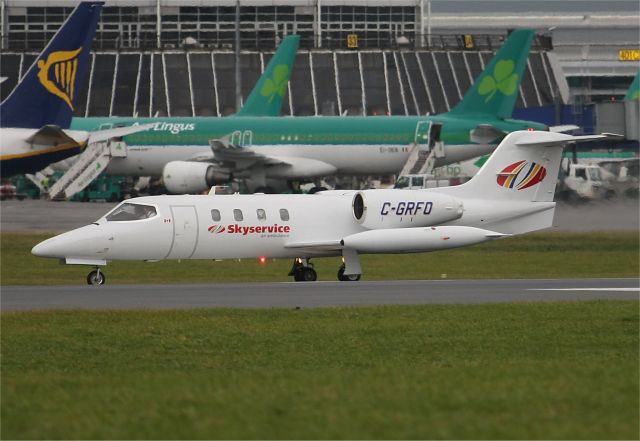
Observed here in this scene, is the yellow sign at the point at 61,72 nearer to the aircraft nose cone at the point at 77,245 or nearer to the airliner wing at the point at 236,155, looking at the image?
the aircraft nose cone at the point at 77,245

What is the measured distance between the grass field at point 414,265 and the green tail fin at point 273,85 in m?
27.0

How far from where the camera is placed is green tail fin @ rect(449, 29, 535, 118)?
2589 inches

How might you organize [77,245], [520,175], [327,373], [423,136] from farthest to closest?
[423,136] < [520,175] < [77,245] < [327,373]

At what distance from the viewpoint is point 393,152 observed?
217ft

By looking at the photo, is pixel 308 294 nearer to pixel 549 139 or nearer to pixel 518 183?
pixel 518 183

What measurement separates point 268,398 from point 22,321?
832 centimetres

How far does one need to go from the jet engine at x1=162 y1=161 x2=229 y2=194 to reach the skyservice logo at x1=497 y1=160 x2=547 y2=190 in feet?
105

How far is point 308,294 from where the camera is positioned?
2505 cm

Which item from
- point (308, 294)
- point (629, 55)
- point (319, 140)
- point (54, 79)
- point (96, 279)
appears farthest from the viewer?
point (629, 55)

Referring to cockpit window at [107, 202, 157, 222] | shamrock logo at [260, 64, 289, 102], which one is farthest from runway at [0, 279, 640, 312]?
shamrock logo at [260, 64, 289, 102]

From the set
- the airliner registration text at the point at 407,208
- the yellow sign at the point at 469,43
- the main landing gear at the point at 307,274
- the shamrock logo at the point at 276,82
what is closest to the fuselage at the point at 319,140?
the shamrock logo at the point at 276,82

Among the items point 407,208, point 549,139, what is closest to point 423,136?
point 549,139

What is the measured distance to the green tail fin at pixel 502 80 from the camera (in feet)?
216

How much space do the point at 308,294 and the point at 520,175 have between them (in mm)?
8605
